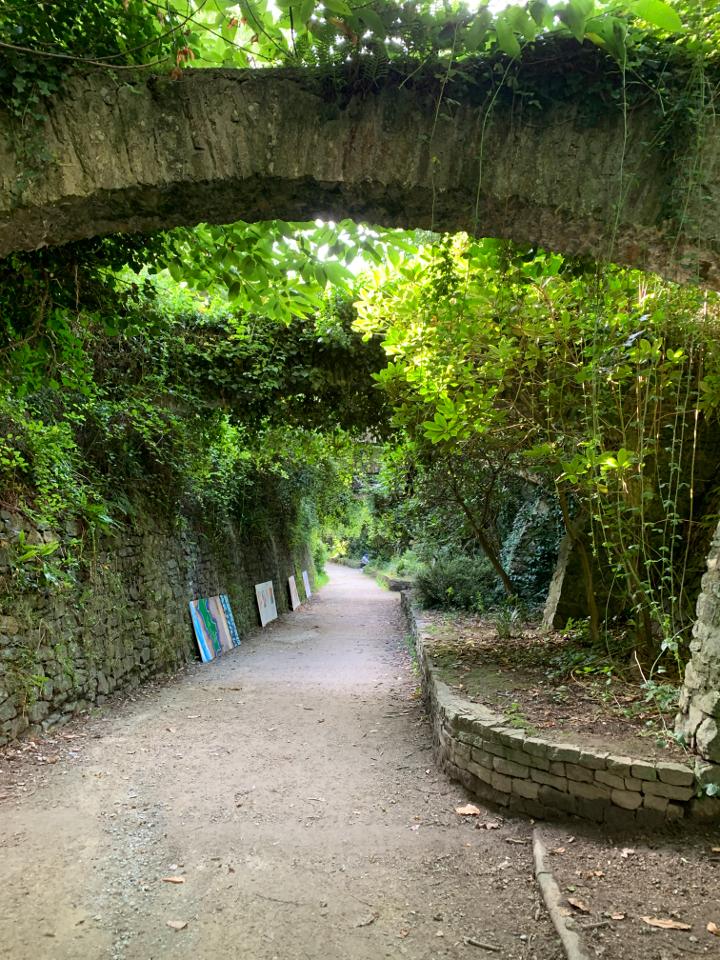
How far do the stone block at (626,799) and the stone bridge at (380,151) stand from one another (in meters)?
2.59

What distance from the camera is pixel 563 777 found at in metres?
3.18

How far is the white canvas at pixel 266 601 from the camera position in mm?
11662

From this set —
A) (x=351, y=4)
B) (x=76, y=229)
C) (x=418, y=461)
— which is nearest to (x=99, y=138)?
(x=76, y=229)

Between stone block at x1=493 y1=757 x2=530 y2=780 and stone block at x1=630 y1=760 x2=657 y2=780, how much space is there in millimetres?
588

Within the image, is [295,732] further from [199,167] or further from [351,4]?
[351,4]

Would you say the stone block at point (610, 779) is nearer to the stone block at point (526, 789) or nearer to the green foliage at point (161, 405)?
the stone block at point (526, 789)

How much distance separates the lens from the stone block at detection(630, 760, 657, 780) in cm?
295

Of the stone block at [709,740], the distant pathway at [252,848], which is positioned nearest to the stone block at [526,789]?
the distant pathway at [252,848]

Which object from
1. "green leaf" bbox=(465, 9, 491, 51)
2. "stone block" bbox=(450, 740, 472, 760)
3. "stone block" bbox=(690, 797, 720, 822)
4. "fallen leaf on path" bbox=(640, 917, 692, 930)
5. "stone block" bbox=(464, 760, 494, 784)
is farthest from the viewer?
"stone block" bbox=(450, 740, 472, 760)

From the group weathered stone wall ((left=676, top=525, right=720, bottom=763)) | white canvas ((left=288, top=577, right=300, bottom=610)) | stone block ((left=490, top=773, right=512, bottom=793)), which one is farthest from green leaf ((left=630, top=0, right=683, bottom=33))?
white canvas ((left=288, top=577, right=300, bottom=610))

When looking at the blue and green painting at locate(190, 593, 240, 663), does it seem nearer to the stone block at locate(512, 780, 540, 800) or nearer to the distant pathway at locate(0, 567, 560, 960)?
the distant pathway at locate(0, 567, 560, 960)

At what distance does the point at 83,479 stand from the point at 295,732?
3111mm

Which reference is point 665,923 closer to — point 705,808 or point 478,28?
point 705,808

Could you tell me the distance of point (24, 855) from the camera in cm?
295
